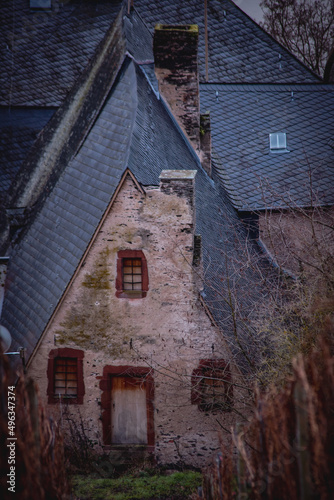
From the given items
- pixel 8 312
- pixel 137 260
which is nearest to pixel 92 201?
pixel 137 260

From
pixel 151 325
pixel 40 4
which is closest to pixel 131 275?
pixel 151 325

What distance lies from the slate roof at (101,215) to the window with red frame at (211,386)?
1.91ft

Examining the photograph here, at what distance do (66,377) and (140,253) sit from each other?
315 cm

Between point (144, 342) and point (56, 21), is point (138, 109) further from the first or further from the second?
point (56, 21)

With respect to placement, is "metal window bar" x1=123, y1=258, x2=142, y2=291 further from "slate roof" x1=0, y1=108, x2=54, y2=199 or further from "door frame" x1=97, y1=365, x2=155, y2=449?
"slate roof" x1=0, y1=108, x2=54, y2=199

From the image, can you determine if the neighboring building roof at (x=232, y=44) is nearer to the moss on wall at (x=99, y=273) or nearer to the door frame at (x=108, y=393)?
the moss on wall at (x=99, y=273)

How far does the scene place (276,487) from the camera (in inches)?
251

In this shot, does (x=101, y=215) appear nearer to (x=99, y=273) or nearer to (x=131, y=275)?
(x=99, y=273)

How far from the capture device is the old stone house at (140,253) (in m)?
12.7

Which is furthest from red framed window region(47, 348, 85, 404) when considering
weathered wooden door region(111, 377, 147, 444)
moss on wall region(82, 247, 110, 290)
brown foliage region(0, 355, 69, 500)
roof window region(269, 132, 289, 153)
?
roof window region(269, 132, 289, 153)

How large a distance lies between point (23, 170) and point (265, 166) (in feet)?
25.2

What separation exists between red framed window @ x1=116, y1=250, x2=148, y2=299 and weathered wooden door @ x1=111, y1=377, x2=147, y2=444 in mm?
1886

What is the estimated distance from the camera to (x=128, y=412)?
12.9m

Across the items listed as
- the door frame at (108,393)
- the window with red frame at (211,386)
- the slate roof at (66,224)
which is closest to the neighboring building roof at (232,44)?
the slate roof at (66,224)
